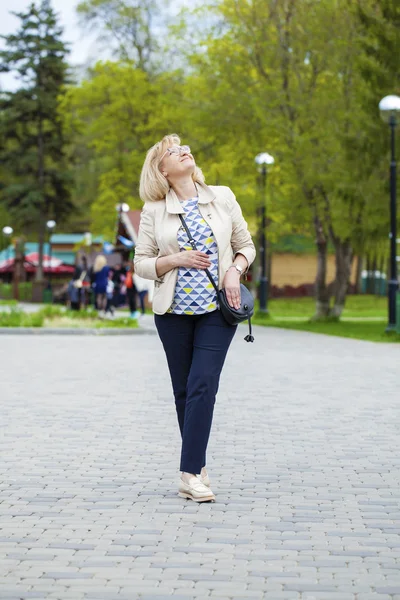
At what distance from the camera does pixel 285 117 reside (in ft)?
107

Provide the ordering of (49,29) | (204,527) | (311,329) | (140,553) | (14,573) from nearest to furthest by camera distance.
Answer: (14,573) < (140,553) < (204,527) < (311,329) < (49,29)

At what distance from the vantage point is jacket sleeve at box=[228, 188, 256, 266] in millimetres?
6625

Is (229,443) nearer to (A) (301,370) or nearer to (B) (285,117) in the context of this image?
(A) (301,370)

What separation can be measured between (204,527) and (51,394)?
661cm

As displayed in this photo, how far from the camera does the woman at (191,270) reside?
6.45 metres

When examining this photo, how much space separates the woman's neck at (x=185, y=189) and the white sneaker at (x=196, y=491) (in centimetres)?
150

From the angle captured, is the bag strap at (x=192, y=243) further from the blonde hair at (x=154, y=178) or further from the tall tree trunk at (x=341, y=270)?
the tall tree trunk at (x=341, y=270)

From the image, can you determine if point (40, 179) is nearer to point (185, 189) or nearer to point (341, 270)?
Answer: point (341, 270)

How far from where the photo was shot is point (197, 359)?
6531mm

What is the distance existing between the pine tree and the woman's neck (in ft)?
198

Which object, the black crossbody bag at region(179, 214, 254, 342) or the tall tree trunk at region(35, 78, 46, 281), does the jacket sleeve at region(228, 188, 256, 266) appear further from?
the tall tree trunk at region(35, 78, 46, 281)

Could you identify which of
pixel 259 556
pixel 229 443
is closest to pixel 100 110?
pixel 229 443

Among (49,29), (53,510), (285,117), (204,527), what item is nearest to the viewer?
(204,527)

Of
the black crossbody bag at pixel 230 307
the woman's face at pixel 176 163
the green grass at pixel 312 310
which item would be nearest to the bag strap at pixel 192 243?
the black crossbody bag at pixel 230 307
